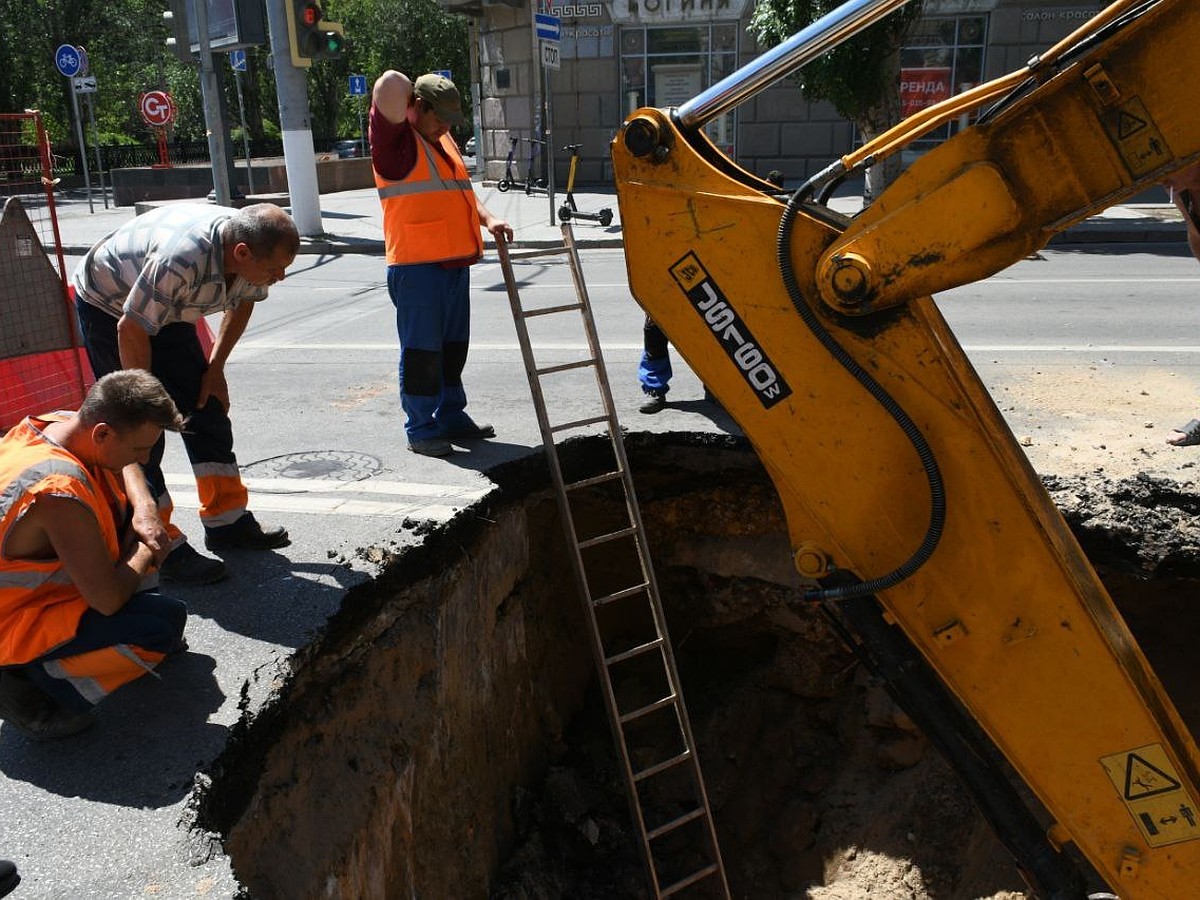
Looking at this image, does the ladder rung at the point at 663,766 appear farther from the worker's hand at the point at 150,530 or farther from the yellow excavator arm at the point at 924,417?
the worker's hand at the point at 150,530

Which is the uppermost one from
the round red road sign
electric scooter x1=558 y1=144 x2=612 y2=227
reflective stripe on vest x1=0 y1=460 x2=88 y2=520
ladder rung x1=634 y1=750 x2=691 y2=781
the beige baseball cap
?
the round red road sign

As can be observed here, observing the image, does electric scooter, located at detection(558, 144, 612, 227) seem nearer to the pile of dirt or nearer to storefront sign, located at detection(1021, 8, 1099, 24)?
the pile of dirt

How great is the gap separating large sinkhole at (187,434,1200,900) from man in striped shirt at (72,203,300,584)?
0.73 metres

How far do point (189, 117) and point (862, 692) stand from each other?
41692 millimetres

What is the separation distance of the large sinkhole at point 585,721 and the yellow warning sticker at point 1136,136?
2782 mm

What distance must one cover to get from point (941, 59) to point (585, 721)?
700 inches

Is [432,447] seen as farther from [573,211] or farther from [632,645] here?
[573,211]

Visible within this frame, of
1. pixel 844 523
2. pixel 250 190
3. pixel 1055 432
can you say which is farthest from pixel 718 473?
pixel 250 190

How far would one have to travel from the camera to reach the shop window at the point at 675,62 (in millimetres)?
20281

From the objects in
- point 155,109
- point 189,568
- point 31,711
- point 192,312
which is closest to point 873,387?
point 31,711

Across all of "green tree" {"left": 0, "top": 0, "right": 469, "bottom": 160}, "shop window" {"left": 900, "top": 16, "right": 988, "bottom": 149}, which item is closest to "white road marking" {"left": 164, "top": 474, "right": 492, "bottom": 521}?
"shop window" {"left": 900, "top": 16, "right": 988, "bottom": 149}

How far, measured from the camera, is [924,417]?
236 centimetres

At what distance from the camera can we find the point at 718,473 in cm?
566

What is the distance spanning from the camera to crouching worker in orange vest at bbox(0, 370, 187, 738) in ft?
9.68
